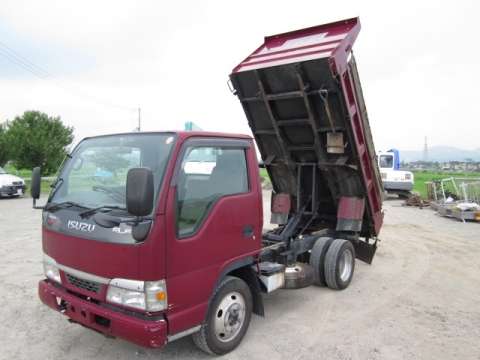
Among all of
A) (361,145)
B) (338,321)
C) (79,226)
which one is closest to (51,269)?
(79,226)

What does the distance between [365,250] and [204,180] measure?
161 inches

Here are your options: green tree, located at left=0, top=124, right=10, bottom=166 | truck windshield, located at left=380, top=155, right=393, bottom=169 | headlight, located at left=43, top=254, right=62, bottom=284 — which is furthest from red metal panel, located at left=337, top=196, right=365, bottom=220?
green tree, located at left=0, top=124, right=10, bottom=166

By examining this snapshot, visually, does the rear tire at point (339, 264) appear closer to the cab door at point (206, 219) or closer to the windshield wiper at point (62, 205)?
the cab door at point (206, 219)

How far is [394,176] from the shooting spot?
19891 mm

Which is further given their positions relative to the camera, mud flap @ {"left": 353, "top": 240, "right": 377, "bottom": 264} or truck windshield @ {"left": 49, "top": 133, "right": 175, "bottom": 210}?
mud flap @ {"left": 353, "top": 240, "right": 377, "bottom": 264}

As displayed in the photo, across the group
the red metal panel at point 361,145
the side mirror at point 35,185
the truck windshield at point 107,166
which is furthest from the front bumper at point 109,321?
the red metal panel at point 361,145

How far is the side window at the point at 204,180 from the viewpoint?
3436 millimetres

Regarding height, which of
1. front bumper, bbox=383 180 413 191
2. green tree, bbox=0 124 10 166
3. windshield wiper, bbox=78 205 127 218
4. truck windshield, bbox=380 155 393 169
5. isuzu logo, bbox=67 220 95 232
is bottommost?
front bumper, bbox=383 180 413 191

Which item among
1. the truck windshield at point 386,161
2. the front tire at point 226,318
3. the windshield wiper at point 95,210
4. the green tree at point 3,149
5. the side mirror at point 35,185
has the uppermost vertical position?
the green tree at point 3,149

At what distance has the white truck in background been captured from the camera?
19.8 m

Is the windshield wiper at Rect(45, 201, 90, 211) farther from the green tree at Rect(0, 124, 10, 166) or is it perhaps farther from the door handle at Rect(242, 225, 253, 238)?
the green tree at Rect(0, 124, 10, 166)

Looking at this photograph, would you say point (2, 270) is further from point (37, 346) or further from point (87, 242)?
point (87, 242)

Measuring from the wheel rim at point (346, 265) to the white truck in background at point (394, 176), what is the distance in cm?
1449

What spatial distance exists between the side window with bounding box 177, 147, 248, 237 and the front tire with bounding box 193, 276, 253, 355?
78 centimetres
